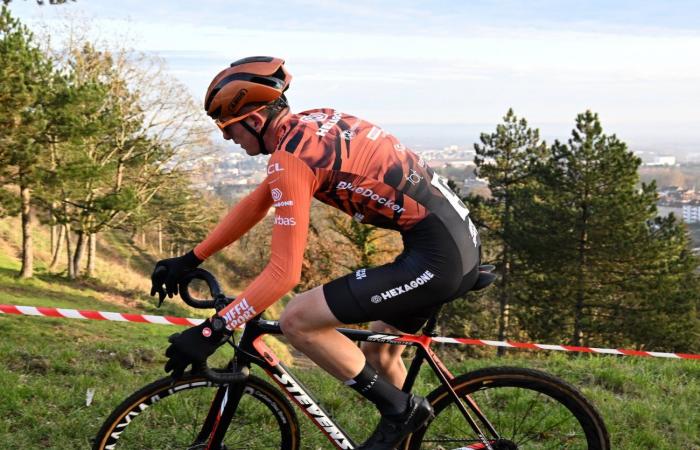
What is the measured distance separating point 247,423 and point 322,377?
208 cm

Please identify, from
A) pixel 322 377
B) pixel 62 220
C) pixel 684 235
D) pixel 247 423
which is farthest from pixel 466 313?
pixel 247 423

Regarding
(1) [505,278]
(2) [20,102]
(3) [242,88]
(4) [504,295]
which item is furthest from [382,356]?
(4) [504,295]

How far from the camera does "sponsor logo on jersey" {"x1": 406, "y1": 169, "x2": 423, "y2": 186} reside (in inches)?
118

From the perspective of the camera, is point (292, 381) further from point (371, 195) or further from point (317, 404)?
point (371, 195)

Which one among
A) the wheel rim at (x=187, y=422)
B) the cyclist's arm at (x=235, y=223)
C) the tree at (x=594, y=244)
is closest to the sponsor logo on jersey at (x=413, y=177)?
the cyclist's arm at (x=235, y=223)

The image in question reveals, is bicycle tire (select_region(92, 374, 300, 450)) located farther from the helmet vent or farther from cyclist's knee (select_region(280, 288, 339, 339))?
the helmet vent

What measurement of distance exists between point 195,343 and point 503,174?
3261 cm

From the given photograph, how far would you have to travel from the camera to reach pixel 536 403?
3.63 meters

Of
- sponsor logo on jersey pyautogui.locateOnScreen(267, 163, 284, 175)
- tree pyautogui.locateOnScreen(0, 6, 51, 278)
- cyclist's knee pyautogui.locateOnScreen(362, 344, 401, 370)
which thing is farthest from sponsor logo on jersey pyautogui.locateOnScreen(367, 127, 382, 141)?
tree pyautogui.locateOnScreen(0, 6, 51, 278)

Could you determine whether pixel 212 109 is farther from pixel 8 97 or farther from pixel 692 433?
pixel 8 97

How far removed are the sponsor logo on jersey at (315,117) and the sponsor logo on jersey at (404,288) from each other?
0.96m

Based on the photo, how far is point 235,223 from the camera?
11.7 ft

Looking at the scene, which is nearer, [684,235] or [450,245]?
[450,245]

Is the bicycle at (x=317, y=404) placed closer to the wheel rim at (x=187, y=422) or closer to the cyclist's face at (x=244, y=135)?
the wheel rim at (x=187, y=422)
